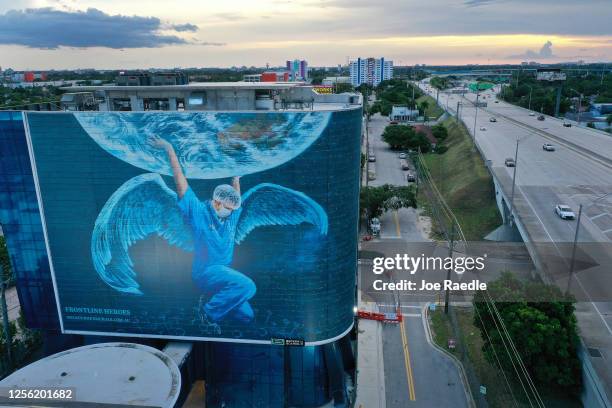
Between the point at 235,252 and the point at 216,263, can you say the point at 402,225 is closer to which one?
the point at 235,252

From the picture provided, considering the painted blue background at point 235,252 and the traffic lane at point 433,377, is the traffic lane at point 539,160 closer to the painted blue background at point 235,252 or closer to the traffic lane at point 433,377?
the traffic lane at point 433,377

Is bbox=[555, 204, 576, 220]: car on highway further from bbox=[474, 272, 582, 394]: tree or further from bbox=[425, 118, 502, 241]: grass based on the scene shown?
bbox=[474, 272, 582, 394]: tree

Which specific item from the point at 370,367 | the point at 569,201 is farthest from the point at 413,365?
the point at 569,201

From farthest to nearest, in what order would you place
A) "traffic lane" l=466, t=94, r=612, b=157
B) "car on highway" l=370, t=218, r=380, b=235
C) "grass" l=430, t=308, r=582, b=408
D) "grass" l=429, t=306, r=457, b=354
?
"traffic lane" l=466, t=94, r=612, b=157, "car on highway" l=370, t=218, r=380, b=235, "grass" l=429, t=306, r=457, b=354, "grass" l=430, t=308, r=582, b=408

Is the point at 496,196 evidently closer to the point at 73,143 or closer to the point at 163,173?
the point at 163,173

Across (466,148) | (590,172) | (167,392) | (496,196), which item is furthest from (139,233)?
(466,148)

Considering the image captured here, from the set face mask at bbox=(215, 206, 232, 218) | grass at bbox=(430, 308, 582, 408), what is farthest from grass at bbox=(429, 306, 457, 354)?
face mask at bbox=(215, 206, 232, 218)

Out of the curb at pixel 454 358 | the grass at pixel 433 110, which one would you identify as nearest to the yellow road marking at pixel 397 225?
Result: the curb at pixel 454 358
